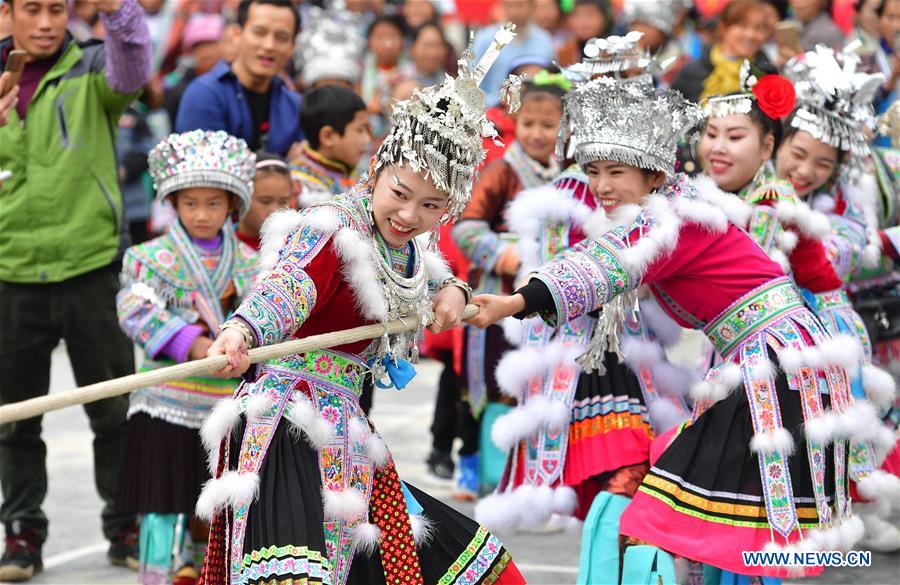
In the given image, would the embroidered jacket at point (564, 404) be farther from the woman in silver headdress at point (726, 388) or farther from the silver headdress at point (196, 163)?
the silver headdress at point (196, 163)

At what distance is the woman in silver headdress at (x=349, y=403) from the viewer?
3344 mm

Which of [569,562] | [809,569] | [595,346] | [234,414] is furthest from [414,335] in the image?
[569,562]

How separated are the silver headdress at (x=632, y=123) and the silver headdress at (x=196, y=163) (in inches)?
56.2

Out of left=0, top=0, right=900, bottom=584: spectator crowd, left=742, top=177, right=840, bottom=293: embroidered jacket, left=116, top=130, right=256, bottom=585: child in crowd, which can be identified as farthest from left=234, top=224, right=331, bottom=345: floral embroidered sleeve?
left=742, top=177, right=840, bottom=293: embroidered jacket

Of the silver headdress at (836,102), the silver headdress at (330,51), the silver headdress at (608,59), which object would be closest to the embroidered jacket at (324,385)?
the silver headdress at (608,59)

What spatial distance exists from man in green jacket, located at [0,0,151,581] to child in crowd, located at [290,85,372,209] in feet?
3.30

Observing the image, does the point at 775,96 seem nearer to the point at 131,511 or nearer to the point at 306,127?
the point at 306,127

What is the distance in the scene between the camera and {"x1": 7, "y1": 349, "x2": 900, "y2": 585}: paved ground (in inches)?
207

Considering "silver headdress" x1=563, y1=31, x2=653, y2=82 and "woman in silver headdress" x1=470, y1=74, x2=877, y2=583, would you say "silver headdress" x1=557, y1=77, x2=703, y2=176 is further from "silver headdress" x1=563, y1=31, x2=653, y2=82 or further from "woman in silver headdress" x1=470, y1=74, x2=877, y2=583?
"silver headdress" x1=563, y1=31, x2=653, y2=82

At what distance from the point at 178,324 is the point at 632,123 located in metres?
1.82

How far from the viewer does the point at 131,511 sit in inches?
189

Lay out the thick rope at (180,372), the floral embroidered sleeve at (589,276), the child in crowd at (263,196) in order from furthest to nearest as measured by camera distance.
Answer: the child in crowd at (263,196)
the floral embroidered sleeve at (589,276)
the thick rope at (180,372)

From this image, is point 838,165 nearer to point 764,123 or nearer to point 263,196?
point 764,123

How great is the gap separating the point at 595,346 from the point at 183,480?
1.65 m
